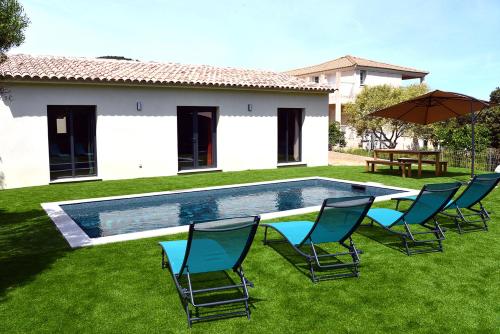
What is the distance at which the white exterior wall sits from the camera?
1498 centimetres

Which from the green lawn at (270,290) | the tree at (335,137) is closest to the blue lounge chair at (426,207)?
the green lawn at (270,290)

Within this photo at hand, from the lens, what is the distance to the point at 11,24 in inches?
293

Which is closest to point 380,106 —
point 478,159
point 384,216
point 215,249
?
point 478,159

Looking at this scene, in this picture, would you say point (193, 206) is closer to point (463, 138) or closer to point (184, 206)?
point (184, 206)

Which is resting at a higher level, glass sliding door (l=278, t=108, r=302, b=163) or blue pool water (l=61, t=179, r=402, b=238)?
glass sliding door (l=278, t=108, r=302, b=163)

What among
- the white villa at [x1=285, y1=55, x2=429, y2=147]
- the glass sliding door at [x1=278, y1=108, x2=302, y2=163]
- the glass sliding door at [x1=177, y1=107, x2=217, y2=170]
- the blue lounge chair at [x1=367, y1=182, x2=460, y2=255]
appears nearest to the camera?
the blue lounge chair at [x1=367, y1=182, x2=460, y2=255]

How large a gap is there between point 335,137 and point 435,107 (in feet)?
48.6

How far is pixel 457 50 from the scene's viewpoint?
33.0 metres

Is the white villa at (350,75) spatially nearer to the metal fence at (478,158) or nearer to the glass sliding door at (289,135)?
the glass sliding door at (289,135)

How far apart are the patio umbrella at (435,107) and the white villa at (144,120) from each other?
470 cm

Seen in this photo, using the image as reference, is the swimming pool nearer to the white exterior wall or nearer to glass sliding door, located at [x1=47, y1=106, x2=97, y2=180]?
the white exterior wall

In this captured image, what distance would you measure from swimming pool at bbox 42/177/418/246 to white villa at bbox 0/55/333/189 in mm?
4792

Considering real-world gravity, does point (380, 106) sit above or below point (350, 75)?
below

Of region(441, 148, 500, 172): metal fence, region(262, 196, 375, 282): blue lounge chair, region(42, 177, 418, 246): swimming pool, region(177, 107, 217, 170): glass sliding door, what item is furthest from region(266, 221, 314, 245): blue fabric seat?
region(441, 148, 500, 172): metal fence
